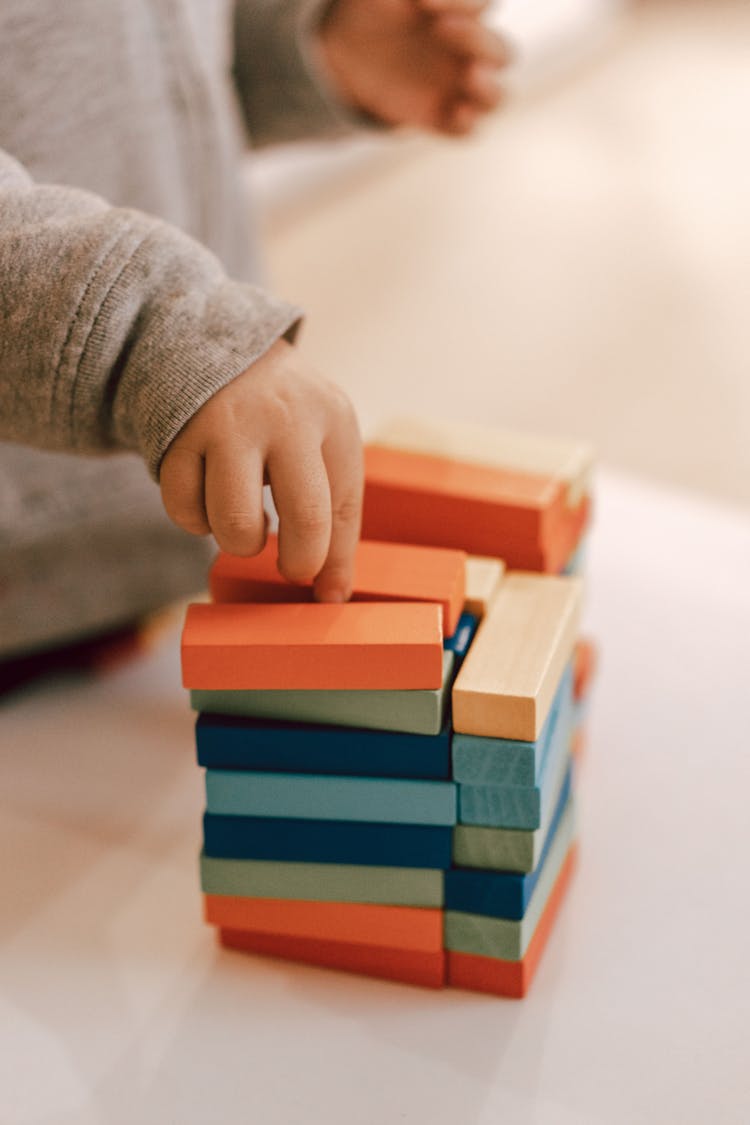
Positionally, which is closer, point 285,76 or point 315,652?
point 315,652

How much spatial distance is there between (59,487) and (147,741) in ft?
0.51

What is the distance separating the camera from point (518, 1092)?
0.49 m

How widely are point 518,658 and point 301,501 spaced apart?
11cm

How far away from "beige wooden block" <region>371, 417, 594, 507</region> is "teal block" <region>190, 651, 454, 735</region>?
0.16m

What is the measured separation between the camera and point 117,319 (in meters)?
0.47

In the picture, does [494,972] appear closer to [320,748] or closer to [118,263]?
[320,748]

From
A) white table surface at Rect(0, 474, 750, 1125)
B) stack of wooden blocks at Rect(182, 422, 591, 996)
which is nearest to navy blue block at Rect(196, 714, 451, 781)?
stack of wooden blocks at Rect(182, 422, 591, 996)

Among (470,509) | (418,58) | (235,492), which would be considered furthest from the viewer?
(418,58)

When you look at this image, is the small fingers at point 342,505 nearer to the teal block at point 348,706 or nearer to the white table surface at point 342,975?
the teal block at point 348,706

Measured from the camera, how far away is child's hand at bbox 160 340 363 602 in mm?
460

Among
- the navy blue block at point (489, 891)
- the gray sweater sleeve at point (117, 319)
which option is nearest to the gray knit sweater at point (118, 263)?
the gray sweater sleeve at point (117, 319)

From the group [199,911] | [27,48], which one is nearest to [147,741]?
[199,911]

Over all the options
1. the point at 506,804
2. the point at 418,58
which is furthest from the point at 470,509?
the point at 418,58

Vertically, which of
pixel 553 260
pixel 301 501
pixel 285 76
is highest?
pixel 285 76
